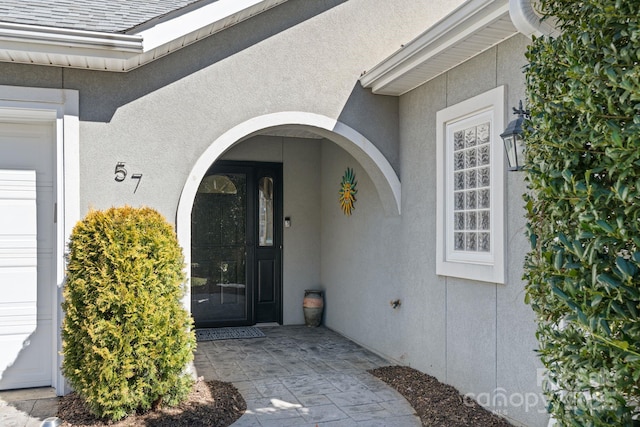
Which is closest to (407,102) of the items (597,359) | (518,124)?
(518,124)

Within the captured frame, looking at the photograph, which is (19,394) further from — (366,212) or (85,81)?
(366,212)

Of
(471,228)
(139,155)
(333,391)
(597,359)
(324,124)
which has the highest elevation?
(324,124)

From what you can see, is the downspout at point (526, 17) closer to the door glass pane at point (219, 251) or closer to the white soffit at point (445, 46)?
the white soffit at point (445, 46)

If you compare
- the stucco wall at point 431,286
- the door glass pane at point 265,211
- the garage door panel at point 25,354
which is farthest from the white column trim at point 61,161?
the door glass pane at point 265,211

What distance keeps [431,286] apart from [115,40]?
436cm

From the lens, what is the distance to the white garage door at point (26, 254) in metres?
5.70

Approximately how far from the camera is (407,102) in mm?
6773

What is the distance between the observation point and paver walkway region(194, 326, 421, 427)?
5082 millimetres

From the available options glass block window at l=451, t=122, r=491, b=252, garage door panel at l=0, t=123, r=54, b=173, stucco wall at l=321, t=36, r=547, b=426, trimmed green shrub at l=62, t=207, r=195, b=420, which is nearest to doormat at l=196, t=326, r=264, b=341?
stucco wall at l=321, t=36, r=547, b=426

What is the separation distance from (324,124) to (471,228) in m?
2.23

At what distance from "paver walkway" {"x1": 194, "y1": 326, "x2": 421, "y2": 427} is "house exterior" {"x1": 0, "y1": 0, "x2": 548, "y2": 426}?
71cm

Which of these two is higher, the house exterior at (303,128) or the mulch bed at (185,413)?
the house exterior at (303,128)

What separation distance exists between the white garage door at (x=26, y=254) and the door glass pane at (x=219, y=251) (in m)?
3.35

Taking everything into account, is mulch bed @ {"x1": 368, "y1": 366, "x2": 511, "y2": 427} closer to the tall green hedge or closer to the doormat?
the tall green hedge
